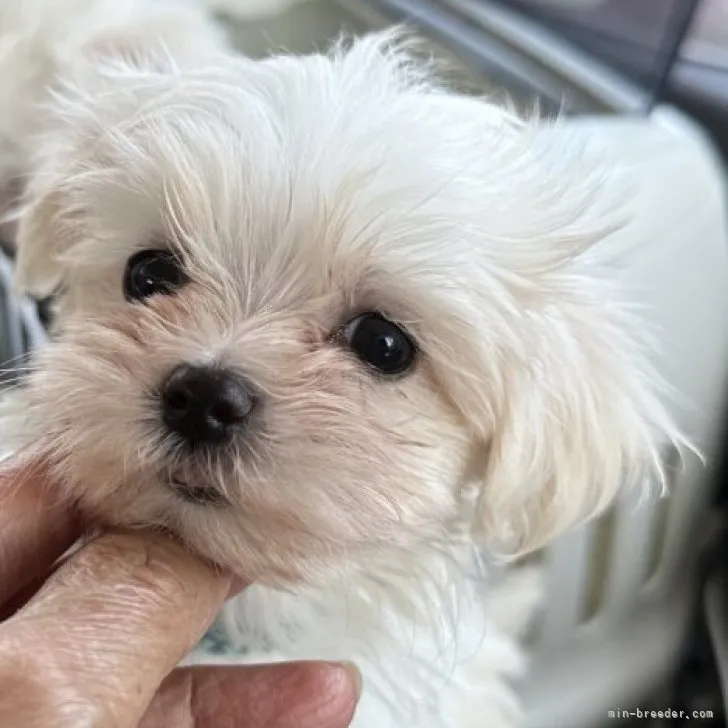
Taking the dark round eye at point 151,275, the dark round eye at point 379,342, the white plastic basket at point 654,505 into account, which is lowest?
the white plastic basket at point 654,505

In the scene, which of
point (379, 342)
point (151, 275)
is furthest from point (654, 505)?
point (151, 275)

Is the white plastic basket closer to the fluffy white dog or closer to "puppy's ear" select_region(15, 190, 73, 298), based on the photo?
the fluffy white dog

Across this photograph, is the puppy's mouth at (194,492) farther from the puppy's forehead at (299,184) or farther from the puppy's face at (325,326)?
the puppy's forehead at (299,184)

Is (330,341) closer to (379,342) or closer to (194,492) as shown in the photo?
(379,342)

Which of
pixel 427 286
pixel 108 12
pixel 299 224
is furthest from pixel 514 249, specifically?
pixel 108 12

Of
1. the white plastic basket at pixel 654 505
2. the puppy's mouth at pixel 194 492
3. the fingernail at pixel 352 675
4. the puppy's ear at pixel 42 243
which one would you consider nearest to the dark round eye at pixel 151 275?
the puppy's ear at pixel 42 243

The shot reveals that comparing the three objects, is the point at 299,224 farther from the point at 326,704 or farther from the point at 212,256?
the point at 326,704

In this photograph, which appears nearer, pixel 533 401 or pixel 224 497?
pixel 224 497
